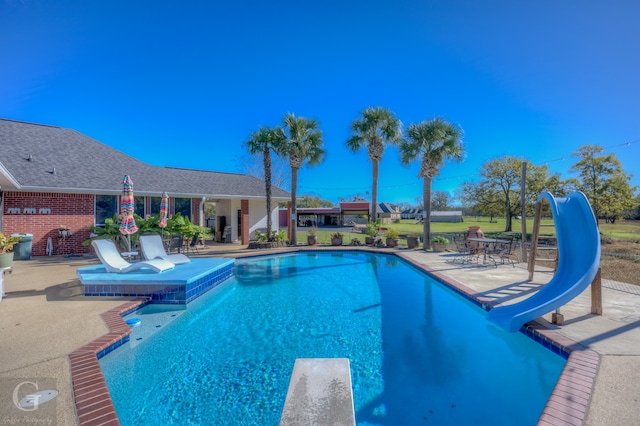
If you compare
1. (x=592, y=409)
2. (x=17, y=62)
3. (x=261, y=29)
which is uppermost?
(x=261, y=29)

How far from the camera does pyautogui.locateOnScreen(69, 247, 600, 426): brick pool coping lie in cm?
274

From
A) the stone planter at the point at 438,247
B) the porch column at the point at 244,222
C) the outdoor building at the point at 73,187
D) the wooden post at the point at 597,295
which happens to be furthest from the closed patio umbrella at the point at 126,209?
the stone planter at the point at 438,247

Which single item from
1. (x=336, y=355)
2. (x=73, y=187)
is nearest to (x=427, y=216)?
(x=336, y=355)

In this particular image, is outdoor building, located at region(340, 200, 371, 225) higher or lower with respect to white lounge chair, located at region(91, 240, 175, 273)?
higher

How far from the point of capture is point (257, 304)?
24.7 ft

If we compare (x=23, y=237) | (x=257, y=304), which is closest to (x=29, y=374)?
(x=257, y=304)

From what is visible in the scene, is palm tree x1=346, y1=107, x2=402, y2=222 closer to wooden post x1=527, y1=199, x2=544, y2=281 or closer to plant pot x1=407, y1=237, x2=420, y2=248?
plant pot x1=407, y1=237, x2=420, y2=248

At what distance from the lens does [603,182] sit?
25.1 metres

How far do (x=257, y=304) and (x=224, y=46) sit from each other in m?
13.9

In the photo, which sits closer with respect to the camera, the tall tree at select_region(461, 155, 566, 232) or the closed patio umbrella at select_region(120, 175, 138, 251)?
the closed patio umbrella at select_region(120, 175, 138, 251)

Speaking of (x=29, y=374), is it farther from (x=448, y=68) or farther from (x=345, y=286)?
(x=448, y=68)

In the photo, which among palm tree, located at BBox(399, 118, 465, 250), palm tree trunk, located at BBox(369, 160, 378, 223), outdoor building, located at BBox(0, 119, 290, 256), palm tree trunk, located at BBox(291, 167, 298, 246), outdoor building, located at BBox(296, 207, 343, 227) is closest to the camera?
outdoor building, located at BBox(0, 119, 290, 256)

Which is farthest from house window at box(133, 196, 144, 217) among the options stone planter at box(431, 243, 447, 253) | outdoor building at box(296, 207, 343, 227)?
outdoor building at box(296, 207, 343, 227)

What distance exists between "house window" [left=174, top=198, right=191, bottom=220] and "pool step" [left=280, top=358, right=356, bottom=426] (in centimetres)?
1593
